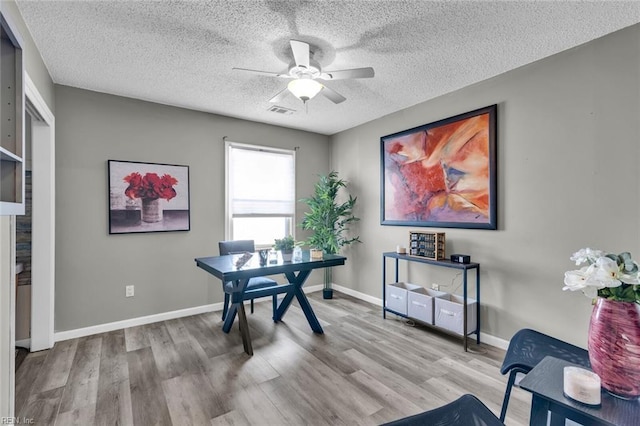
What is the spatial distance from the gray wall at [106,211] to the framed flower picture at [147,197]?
7 cm

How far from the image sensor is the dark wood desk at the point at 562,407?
2.97 ft

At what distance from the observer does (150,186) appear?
3.52 metres

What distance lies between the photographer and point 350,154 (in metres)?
4.70

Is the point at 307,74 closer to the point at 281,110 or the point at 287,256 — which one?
the point at 281,110

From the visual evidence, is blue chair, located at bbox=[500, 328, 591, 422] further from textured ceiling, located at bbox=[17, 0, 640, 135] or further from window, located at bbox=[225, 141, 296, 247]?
window, located at bbox=[225, 141, 296, 247]

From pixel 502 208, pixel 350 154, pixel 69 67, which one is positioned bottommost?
pixel 502 208

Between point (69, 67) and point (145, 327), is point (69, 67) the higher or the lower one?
the higher one

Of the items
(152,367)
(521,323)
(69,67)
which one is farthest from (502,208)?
(69,67)

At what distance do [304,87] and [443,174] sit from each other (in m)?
1.86

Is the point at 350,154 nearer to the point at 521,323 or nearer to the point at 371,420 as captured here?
the point at 521,323

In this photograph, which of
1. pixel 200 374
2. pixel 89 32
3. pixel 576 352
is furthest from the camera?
pixel 200 374

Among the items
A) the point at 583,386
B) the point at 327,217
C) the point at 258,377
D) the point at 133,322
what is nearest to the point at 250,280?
the point at 258,377

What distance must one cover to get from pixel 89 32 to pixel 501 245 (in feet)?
12.6

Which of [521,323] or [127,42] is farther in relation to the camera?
[521,323]
